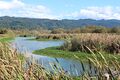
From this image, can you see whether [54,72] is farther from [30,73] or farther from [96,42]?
[96,42]

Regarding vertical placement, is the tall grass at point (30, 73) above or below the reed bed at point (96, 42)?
above

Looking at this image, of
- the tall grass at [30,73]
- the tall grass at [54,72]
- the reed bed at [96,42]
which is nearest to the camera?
the tall grass at [54,72]

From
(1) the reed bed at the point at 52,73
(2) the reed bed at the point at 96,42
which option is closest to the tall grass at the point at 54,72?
(1) the reed bed at the point at 52,73

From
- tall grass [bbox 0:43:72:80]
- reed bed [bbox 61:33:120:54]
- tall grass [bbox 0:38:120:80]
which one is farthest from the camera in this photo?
reed bed [bbox 61:33:120:54]

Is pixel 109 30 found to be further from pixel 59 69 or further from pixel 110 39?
pixel 59 69

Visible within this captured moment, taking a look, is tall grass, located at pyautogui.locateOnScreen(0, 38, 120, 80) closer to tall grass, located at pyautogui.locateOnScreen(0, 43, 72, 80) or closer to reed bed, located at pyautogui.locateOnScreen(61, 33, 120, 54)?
tall grass, located at pyautogui.locateOnScreen(0, 43, 72, 80)

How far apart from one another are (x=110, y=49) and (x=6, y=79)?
23224 millimetres

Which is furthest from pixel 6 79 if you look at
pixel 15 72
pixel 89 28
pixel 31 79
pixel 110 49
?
pixel 89 28

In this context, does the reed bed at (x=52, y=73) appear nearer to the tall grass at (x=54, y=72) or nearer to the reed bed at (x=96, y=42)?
the tall grass at (x=54, y=72)

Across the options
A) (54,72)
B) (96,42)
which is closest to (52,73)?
(54,72)

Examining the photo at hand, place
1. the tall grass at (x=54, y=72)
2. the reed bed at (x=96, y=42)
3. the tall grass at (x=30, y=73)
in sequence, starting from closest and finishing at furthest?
the tall grass at (x=54, y=72) → the tall grass at (x=30, y=73) → the reed bed at (x=96, y=42)

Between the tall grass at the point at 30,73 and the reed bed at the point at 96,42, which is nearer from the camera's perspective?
the tall grass at the point at 30,73

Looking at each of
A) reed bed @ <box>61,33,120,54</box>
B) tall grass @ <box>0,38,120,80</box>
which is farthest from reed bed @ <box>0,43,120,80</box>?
reed bed @ <box>61,33,120,54</box>

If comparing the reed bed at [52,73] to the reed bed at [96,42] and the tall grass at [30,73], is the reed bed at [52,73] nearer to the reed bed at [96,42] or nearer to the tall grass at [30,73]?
the tall grass at [30,73]
